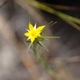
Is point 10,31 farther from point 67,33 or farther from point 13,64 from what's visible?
point 67,33

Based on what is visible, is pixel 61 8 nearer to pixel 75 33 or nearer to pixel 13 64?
pixel 75 33

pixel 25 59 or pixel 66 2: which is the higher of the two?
pixel 66 2

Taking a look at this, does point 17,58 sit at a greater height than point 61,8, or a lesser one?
lesser

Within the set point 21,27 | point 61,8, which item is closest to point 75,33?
point 61,8

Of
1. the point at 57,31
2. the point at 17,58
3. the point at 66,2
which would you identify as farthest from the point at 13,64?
the point at 66,2

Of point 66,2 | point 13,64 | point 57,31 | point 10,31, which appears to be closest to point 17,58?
point 13,64

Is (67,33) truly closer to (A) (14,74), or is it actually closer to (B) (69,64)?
(B) (69,64)

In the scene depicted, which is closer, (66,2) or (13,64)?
(66,2)

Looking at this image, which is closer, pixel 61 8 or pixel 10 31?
pixel 61 8
